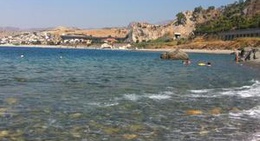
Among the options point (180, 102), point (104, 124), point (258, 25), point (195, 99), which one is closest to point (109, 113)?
point (104, 124)

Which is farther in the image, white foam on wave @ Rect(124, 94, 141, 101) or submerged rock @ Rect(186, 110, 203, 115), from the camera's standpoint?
white foam on wave @ Rect(124, 94, 141, 101)

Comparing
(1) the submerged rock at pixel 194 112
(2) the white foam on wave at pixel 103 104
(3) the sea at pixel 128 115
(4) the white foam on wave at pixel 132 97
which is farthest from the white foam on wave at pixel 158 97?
(1) the submerged rock at pixel 194 112

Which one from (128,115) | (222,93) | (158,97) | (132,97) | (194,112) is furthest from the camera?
(222,93)

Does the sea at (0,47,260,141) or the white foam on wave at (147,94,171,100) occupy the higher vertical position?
the sea at (0,47,260,141)

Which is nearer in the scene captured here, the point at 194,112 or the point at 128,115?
the point at 128,115

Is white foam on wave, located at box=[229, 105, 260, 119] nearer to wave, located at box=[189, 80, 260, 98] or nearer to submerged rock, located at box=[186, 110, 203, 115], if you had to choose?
submerged rock, located at box=[186, 110, 203, 115]

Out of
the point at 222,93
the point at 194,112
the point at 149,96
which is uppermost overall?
the point at 194,112

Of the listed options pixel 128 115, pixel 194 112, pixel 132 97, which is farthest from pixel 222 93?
pixel 128 115

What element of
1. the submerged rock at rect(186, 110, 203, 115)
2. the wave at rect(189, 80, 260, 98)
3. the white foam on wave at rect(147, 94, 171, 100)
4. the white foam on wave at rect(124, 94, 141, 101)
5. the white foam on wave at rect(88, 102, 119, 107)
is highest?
the white foam on wave at rect(88, 102, 119, 107)

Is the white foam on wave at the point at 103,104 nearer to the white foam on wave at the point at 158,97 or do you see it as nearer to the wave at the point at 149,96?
the wave at the point at 149,96

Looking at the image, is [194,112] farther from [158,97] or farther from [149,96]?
[149,96]

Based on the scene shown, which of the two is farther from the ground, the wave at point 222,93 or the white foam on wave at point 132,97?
the white foam on wave at point 132,97

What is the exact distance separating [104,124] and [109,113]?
2494 millimetres

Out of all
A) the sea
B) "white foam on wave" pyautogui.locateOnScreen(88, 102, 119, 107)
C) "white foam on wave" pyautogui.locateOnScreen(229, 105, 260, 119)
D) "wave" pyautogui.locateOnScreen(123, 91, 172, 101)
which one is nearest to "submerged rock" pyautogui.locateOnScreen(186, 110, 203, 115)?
the sea
